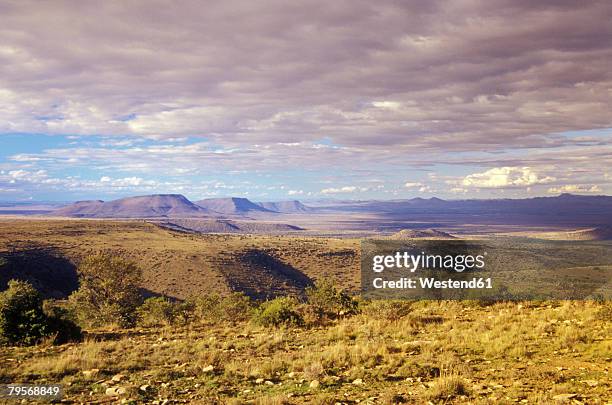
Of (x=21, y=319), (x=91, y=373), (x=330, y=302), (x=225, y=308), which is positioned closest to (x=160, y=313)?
(x=225, y=308)

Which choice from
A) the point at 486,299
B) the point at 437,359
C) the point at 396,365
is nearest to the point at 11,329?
the point at 396,365

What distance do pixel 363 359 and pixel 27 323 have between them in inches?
542

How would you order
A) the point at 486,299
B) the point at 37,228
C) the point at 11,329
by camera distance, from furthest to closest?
the point at 37,228, the point at 486,299, the point at 11,329

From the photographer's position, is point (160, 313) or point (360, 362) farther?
point (160, 313)

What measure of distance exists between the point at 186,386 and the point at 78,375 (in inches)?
141

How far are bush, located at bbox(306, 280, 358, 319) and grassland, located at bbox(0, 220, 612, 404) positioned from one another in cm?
154

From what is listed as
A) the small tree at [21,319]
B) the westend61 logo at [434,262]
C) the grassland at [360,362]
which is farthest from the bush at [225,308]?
the small tree at [21,319]

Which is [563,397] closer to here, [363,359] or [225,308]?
[363,359]

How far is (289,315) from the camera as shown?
1903 cm

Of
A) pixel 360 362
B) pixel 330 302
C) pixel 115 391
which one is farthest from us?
pixel 330 302

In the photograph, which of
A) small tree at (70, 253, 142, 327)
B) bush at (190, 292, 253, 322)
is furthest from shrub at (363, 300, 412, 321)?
small tree at (70, 253, 142, 327)

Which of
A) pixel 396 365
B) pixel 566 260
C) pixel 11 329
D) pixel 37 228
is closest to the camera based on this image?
pixel 396 365

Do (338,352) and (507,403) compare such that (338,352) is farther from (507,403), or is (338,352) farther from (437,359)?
(507,403)

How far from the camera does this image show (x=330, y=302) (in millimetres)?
24734
